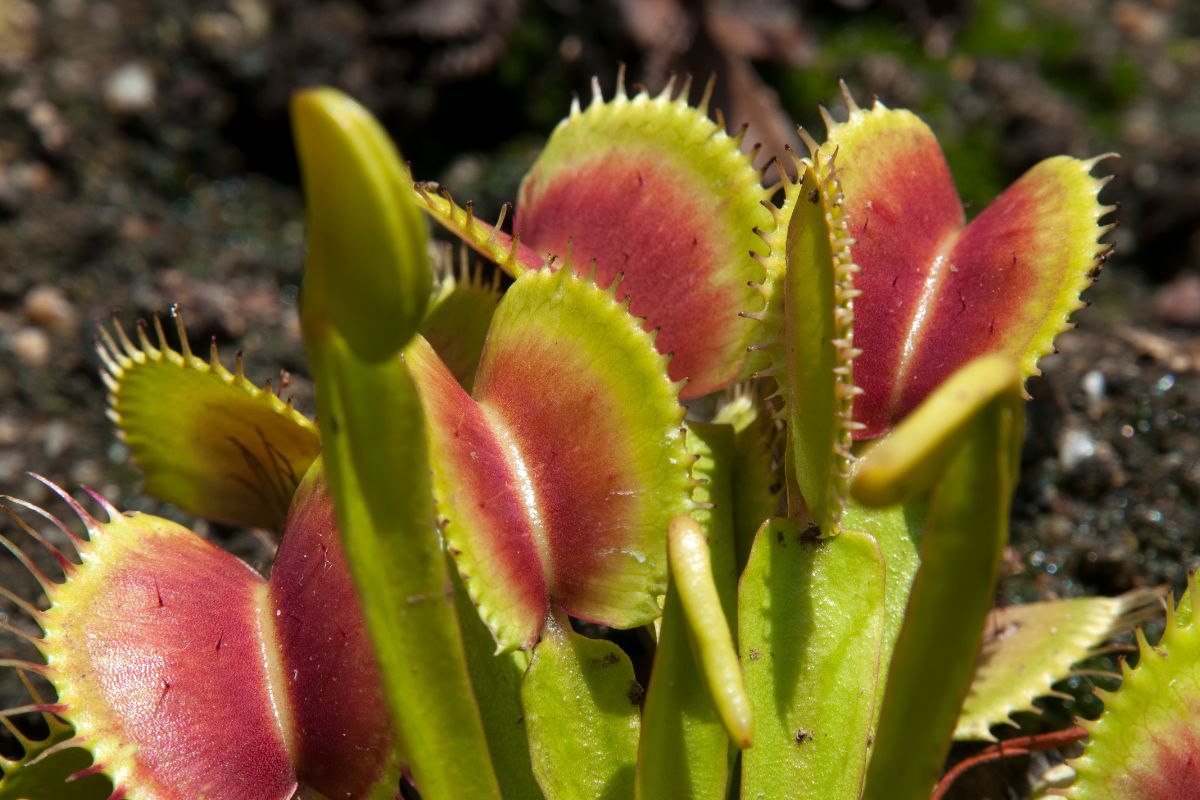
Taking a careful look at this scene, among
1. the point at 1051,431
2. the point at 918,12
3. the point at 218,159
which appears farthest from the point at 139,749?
the point at 918,12

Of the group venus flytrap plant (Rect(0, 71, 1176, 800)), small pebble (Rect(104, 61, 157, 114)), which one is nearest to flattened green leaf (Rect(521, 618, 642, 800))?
venus flytrap plant (Rect(0, 71, 1176, 800))

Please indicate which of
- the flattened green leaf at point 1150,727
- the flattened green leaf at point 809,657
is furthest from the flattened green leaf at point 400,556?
the flattened green leaf at point 1150,727

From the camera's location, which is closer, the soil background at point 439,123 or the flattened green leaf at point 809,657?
the flattened green leaf at point 809,657

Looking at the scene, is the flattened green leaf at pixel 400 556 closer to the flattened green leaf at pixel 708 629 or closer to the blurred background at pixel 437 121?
the flattened green leaf at pixel 708 629

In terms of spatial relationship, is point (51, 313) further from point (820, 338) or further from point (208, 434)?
point (820, 338)

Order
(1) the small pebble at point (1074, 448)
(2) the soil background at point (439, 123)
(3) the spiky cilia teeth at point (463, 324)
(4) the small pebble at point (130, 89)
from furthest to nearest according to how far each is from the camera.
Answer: (4) the small pebble at point (130, 89) → (2) the soil background at point (439, 123) → (1) the small pebble at point (1074, 448) → (3) the spiky cilia teeth at point (463, 324)

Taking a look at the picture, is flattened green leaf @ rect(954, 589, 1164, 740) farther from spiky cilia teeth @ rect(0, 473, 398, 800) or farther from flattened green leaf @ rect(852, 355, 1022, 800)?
spiky cilia teeth @ rect(0, 473, 398, 800)

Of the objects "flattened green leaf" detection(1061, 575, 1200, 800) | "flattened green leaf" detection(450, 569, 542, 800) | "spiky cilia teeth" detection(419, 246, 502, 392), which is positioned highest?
"spiky cilia teeth" detection(419, 246, 502, 392)
